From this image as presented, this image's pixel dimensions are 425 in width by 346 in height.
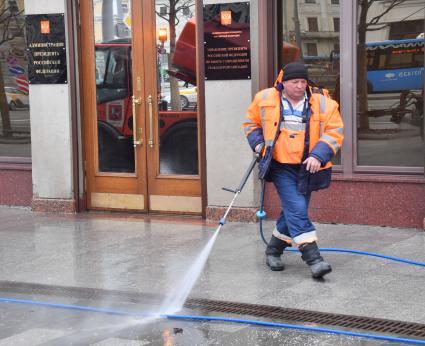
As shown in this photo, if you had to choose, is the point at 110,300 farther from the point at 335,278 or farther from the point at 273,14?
the point at 273,14

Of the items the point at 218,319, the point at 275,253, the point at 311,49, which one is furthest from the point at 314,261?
the point at 311,49

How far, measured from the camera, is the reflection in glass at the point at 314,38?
8.95 meters

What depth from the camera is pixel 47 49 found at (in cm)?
1017

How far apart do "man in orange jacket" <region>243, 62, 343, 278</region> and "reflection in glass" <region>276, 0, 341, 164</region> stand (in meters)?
2.15

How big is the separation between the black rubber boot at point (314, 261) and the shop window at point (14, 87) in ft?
16.5

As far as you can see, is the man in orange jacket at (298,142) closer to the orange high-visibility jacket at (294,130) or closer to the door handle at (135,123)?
the orange high-visibility jacket at (294,130)

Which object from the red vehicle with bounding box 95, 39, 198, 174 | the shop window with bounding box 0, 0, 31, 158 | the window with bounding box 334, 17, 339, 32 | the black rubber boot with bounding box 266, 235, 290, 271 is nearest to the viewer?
the black rubber boot with bounding box 266, 235, 290, 271

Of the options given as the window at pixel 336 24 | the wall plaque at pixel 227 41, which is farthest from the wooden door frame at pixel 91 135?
the window at pixel 336 24

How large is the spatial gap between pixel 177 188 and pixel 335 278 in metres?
3.33

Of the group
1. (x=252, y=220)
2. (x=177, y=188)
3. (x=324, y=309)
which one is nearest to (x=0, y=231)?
(x=177, y=188)

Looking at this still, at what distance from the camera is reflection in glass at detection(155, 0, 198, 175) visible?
380 inches

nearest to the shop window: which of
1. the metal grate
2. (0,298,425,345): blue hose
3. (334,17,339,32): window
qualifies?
the metal grate

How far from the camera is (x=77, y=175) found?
1023cm

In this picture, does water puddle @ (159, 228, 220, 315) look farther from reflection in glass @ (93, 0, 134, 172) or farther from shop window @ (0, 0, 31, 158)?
shop window @ (0, 0, 31, 158)
